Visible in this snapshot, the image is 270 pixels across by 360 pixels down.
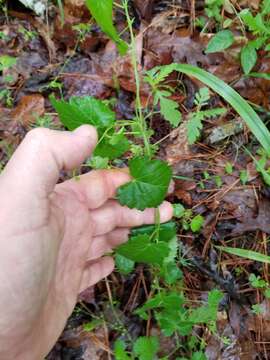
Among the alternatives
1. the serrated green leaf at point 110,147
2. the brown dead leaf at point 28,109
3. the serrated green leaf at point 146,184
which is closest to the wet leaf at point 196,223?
the serrated green leaf at point 146,184

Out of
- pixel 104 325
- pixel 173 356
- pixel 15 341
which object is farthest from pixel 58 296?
pixel 173 356

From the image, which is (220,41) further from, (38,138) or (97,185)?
(38,138)

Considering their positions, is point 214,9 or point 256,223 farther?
point 214,9

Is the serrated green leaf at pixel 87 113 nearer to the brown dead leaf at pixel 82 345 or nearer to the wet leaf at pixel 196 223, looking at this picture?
the wet leaf at pixel 196 223

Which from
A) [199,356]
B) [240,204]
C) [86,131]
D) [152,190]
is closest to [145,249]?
[152,190]

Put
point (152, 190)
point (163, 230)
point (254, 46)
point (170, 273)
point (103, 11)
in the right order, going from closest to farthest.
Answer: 1. point (103, 11)
2. point (152, 190)
3. point (163, 230)
4. point (170, 273)
5. point (254, 46)

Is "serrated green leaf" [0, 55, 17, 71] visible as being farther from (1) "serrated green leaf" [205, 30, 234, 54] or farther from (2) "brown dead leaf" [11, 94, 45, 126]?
(1) "serrated green leaf" [205, 30, 234, 54]
